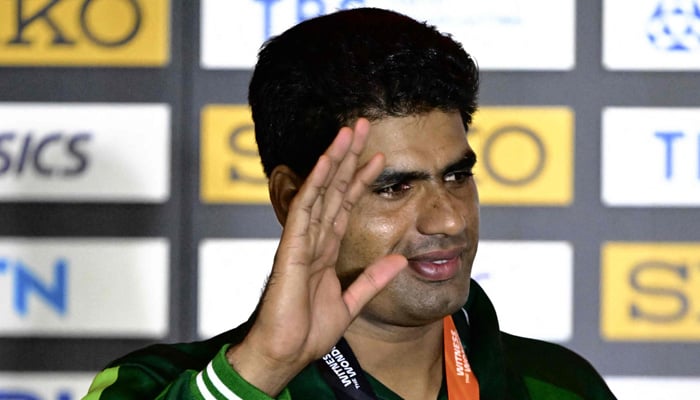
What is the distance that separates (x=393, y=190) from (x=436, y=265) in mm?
84

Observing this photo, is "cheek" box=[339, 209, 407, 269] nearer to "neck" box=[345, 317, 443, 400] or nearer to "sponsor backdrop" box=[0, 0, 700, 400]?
"neck" box=[345, 317, 443, 400]

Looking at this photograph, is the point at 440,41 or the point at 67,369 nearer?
the point at 440,41

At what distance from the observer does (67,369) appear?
6.63 feet

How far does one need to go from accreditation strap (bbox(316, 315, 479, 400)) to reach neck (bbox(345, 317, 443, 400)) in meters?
0.02

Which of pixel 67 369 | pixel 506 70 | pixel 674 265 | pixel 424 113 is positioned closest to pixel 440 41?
pixel 424 113

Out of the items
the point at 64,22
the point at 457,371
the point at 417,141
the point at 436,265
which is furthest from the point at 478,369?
the point at 64,22

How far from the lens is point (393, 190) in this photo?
1.09 meters

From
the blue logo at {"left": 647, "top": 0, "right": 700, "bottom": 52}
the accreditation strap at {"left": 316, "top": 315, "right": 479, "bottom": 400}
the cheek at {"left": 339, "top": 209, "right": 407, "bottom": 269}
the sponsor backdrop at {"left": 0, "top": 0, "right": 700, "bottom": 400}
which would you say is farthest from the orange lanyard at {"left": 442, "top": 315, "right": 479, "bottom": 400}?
the blue logo at {"left": 647, "top": 0, "right": 700, "bottom": 52}

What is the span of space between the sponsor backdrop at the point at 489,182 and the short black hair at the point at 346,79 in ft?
2.66

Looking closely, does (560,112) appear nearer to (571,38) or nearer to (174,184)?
(571,38)

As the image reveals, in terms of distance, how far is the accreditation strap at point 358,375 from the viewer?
3.53ft

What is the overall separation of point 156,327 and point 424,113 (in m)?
1.02

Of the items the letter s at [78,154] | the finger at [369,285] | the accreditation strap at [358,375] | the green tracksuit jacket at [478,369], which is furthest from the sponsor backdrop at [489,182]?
the finger at [369,285]

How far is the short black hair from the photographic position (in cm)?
112
